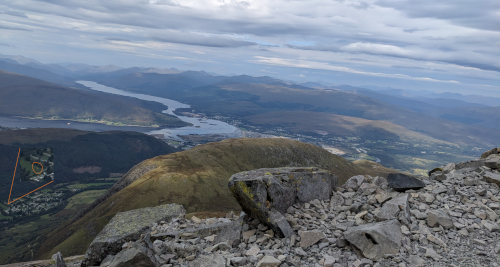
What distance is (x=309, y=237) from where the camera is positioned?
746 inches

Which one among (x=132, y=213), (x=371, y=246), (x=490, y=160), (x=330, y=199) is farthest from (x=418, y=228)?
(x=132, y=213)

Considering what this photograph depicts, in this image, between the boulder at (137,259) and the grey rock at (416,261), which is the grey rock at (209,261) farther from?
the grey rock at (416,261)

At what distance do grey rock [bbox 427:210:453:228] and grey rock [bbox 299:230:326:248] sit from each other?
22.7ft

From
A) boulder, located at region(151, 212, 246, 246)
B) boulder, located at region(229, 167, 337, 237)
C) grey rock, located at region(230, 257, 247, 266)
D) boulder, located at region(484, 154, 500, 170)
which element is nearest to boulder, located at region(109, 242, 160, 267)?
boulder, located at region(151, 212, 246, 246)

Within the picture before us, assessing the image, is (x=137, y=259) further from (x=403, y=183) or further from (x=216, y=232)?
(x=403, y=183)

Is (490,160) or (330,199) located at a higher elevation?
(490,160)

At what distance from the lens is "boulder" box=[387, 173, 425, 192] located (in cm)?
2319

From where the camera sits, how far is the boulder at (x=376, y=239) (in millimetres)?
17109

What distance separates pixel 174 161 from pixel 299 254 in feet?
497

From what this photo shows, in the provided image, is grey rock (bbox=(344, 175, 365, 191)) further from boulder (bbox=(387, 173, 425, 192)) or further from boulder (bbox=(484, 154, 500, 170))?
boulder (bbox=(484, 154, 500, 170))

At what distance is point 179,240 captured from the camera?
863 inches

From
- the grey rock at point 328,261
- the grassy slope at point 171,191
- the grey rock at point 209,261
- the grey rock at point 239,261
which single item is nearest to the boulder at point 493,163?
→ the grey rock at point 328,261

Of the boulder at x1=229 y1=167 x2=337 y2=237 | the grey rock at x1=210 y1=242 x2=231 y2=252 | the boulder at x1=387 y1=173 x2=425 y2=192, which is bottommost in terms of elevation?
the grey rock at x1=210 y1=242 x2=231 y2=252

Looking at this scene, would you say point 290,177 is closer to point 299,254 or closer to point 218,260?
point 299,254
